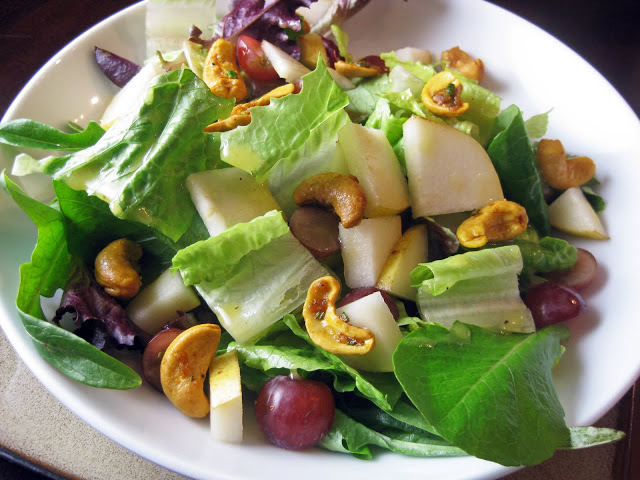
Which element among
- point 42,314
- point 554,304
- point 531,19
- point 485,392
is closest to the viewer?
point 485,392

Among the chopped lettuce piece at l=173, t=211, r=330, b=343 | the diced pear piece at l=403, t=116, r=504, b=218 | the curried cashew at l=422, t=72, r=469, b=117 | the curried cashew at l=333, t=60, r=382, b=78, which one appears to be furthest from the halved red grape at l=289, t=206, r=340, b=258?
the curried cashew at l=333, t=60, r=382, b=78

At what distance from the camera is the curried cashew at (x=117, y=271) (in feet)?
4.30

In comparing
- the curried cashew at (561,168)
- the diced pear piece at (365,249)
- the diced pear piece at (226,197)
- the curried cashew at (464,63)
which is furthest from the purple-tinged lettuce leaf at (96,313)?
the curried cashew at (464,63)

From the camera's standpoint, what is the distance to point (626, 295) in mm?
1434

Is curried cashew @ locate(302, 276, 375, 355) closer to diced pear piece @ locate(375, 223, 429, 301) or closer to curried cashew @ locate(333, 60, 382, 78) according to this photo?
diced pear piece @ locate(375, 223, 429, 301)

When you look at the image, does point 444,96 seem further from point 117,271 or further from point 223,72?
point 117,271

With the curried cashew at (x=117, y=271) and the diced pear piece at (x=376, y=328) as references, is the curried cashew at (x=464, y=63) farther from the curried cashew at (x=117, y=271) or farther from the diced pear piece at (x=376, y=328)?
the curried cashew at (x=117, y=271)

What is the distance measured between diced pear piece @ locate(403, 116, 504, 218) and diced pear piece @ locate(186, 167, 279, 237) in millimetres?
380

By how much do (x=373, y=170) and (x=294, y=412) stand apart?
60 cm

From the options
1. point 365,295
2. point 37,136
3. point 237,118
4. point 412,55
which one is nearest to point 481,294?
point 365,295

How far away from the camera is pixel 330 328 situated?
1203mm

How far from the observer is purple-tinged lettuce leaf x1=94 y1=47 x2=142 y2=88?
1804 millimetres

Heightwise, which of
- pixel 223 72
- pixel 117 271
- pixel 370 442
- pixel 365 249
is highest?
pixel 223 72

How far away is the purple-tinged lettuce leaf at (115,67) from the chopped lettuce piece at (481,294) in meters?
1.15
